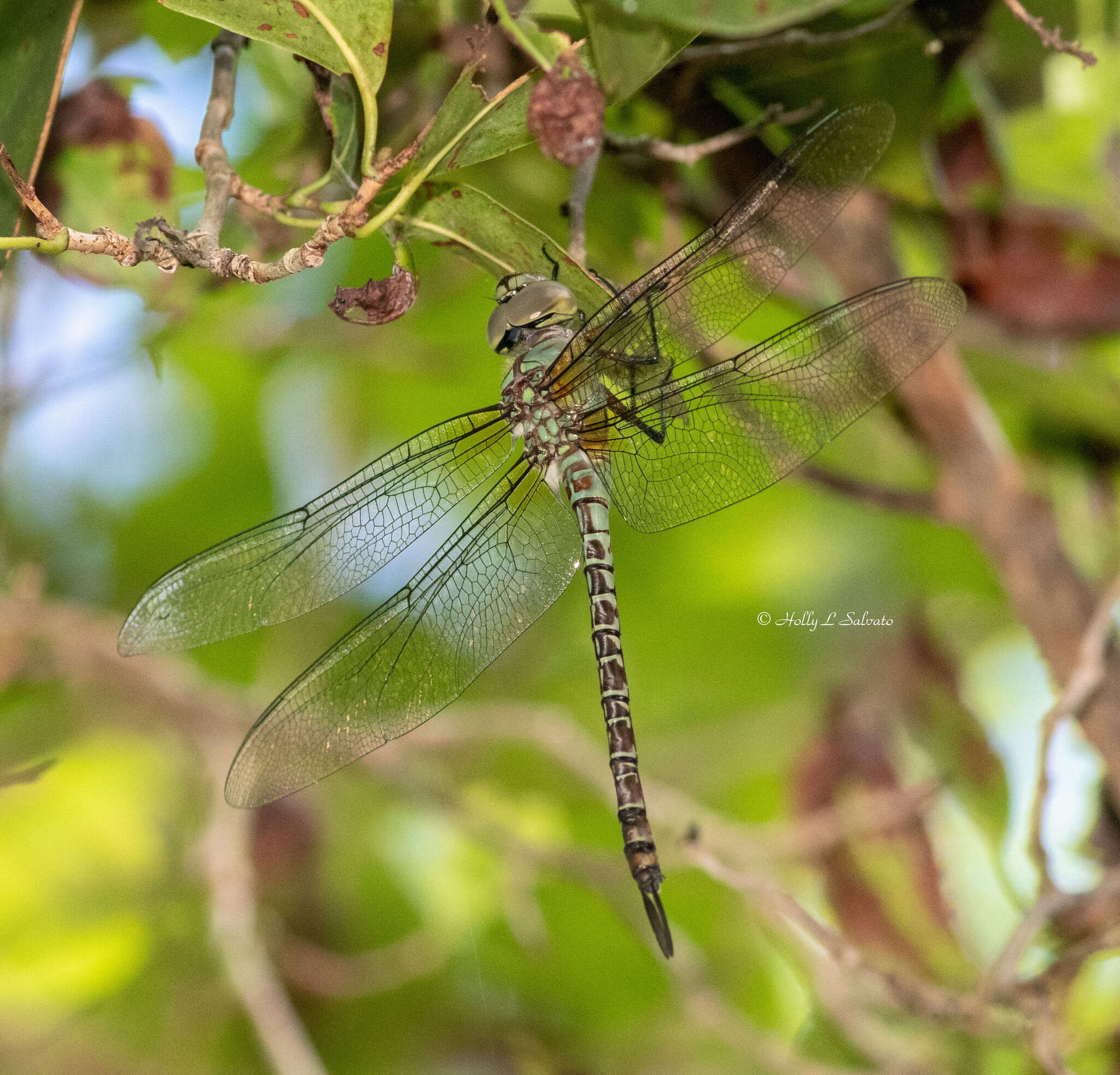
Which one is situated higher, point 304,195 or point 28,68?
point 28,68

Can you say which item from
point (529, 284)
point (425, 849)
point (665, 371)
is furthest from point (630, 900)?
point (529, 284)

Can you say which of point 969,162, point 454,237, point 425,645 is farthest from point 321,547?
point 969,162

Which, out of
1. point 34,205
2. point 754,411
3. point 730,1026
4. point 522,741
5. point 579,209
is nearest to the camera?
point 34,205

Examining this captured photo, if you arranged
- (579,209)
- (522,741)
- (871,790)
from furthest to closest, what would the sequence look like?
1. (522,741)
2. (871,790)
3. (579,209)

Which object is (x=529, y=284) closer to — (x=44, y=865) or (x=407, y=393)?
(x=407, y=393)

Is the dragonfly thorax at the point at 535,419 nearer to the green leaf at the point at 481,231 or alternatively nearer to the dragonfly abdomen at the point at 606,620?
the dragonfly abdomen at the point at 606,620

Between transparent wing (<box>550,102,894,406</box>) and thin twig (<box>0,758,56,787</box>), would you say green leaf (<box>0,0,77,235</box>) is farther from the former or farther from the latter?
thin twig (<box>0,758,56,787</box>)

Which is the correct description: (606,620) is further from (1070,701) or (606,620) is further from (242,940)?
(242,940)
